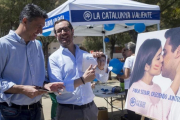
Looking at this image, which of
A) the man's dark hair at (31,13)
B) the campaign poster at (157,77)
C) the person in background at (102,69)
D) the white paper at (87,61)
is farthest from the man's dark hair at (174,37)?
the man's dark hair at (31,13)

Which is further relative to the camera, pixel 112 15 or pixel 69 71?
pixel 112 15

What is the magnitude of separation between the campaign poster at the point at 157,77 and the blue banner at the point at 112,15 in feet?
5.29

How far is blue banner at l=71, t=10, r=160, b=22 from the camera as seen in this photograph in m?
4.15

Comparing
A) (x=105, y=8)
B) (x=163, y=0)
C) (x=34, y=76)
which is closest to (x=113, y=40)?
(x=163, y=0)

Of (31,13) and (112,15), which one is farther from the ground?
(112,15)

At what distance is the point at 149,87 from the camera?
8.40 feet

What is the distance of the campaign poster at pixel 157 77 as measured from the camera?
2.25 meters

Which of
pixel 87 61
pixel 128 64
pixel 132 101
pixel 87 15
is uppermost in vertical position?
pixel 87 15

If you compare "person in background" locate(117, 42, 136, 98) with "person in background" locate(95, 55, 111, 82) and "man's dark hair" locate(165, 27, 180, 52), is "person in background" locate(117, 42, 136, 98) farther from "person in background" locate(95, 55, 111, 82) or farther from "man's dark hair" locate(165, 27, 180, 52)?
"person in background" locate(95, 55, 111, 82)

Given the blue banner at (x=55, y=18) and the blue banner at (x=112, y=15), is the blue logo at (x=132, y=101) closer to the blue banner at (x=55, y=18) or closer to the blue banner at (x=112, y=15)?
the blue banner at (x=112, y=15)

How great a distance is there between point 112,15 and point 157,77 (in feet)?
7.96

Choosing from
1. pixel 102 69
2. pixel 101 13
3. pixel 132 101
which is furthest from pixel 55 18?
pixel 132 101

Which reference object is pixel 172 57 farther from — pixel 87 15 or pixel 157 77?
pixel 87 15

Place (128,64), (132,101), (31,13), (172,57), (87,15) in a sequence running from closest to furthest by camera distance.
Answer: (31,13)
(172,57)
(132,101)
(128,64)
(87,15)
